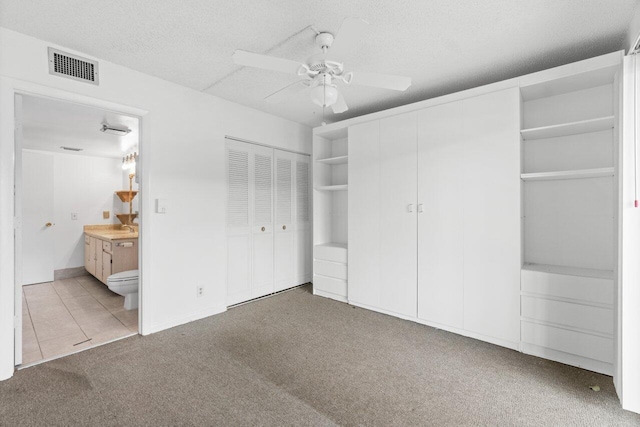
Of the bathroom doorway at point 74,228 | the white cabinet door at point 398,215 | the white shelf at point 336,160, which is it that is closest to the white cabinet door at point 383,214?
the white cabinet door at point 398,215

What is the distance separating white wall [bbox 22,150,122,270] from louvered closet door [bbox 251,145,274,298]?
349 centimetres

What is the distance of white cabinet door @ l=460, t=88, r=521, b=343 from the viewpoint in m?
2.58

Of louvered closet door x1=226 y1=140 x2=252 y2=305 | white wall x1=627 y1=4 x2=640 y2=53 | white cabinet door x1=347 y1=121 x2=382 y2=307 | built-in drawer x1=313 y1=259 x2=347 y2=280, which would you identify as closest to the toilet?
louvered closet door x1=226 y1=140 x2=252 y2=305

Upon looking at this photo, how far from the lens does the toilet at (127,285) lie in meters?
3.43

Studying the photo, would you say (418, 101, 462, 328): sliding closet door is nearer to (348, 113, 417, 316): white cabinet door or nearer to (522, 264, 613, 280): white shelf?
(348, 113, 417, 316): white cabinet door

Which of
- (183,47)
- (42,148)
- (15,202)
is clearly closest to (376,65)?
(183,47)

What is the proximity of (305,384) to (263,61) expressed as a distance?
2117mm

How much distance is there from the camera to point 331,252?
3938 mm

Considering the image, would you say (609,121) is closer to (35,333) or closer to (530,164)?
(530,164)

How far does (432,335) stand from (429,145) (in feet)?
6.08

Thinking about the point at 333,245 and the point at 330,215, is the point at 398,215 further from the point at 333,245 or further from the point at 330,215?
the point at 330,215

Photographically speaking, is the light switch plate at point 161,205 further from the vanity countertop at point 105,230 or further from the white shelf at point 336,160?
the vanity countertop at point 105,230

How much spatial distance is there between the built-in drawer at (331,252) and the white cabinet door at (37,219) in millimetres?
4346

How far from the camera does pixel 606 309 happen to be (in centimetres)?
221
